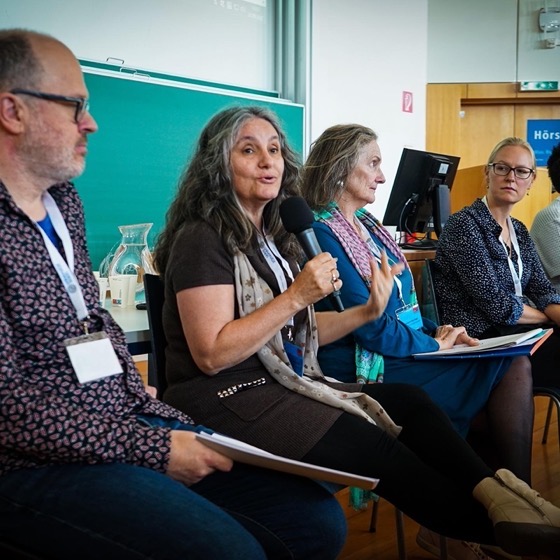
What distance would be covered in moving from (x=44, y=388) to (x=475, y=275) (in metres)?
1.70

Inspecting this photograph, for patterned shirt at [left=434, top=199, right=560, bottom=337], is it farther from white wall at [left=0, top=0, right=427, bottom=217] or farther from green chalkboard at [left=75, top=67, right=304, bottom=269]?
white wall at [left=0, top=0, right=427, bottom=217]

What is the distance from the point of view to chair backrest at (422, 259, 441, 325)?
258 cm

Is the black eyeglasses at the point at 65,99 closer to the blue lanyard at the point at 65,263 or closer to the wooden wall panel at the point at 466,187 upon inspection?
the blue lanyard at the point at 65,263

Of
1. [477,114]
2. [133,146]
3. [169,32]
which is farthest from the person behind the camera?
[477,114]

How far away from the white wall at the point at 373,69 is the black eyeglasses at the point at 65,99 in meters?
3.97

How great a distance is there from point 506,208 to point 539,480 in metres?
1.02

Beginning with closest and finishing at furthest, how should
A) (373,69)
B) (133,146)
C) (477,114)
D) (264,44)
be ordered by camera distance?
(133,146) → (264,44) → (373,69) → (477,114)

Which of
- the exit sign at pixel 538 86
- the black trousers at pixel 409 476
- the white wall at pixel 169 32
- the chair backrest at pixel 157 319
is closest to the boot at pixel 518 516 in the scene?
the black trousers at pixel 409 476

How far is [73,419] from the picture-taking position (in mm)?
1144

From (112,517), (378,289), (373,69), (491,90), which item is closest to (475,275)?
(378,289)

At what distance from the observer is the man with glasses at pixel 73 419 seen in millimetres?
1107

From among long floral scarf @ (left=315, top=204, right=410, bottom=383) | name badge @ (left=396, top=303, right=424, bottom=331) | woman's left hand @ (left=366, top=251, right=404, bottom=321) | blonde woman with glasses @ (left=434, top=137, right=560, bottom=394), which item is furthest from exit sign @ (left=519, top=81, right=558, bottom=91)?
woman's left hand @ (left=366, top=251, right=404, bottom=321)

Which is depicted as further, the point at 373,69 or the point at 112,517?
the point at 373,69

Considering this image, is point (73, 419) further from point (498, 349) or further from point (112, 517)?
point (498, 349)
